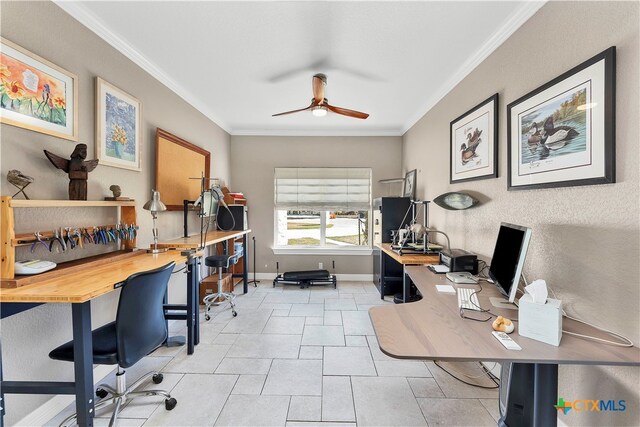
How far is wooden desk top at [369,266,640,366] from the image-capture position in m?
1.06

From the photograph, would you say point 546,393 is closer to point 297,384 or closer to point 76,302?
point 297,384

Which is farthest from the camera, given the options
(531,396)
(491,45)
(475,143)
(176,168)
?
(176,168)

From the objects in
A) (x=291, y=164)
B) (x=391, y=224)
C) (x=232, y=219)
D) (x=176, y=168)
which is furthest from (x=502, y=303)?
(x=291, y=164)

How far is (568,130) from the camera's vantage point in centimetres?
151

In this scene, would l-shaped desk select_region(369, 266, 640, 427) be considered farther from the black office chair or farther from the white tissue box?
the black office chair

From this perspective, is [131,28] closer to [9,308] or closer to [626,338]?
[9,308]

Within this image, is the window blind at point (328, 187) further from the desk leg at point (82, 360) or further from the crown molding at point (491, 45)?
the desk leg at point (82, 360)

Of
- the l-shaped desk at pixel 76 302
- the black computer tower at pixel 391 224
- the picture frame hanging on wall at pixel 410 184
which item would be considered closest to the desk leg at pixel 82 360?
the l-shaped desk at pixel 76 302

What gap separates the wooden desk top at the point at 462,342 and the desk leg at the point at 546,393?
9 centimetres

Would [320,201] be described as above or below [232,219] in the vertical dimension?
above

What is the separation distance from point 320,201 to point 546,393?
162 inches

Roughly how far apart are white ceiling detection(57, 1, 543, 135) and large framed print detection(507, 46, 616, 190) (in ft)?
2.10

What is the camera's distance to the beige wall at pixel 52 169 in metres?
1.57

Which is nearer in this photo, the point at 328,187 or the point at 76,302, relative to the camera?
the point at 76,302
